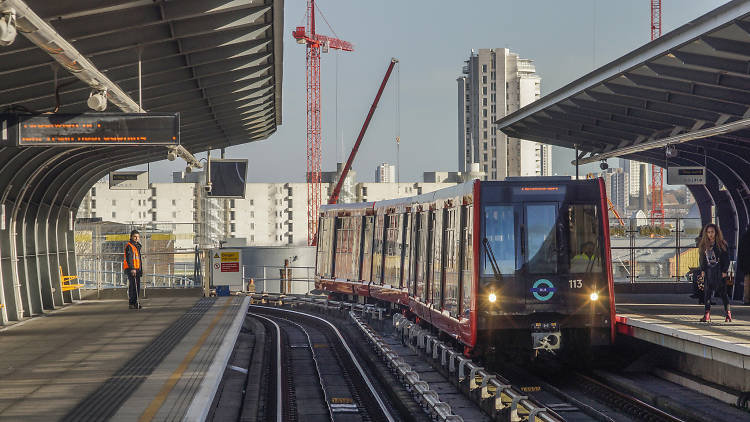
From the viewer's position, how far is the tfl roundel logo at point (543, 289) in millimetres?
14773

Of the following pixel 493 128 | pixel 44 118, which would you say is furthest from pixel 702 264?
pixel 493 128

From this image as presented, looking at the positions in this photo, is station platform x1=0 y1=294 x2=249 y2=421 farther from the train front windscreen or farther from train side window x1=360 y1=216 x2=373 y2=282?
train side window x1=360 y1=216 x2=373 y2=282

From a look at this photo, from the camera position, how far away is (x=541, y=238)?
14.9m

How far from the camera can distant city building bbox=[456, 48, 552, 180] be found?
16675cm

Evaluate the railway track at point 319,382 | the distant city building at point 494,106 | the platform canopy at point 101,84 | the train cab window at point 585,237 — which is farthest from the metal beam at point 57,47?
the distant city building at point 494,106

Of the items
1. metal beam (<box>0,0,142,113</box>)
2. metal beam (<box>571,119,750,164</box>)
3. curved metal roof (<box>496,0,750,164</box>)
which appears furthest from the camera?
metal beam (<box>571,119,750,164</box>)

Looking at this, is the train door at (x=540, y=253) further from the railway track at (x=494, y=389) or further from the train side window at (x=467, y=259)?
the railway track at (x=494, y=389)

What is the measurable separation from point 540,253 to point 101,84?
6830 millimetres

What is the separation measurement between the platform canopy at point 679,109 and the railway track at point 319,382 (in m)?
6.68

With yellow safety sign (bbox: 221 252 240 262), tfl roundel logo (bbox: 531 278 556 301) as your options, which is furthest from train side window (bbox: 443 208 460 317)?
yellow safety sign (bbox: 221 252 240 262)

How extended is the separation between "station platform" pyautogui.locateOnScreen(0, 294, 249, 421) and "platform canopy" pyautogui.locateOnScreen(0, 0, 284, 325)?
1803mm

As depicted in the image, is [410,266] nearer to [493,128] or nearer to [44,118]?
[44,118]

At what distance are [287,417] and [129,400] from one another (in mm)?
3940

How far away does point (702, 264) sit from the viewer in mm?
14375
